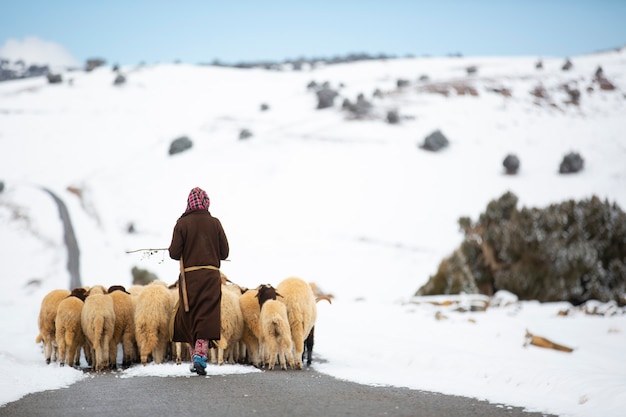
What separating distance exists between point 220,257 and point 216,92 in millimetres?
64612

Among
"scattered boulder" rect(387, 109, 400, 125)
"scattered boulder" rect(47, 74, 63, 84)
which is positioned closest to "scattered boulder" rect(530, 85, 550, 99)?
"scattered boulder" rect(387, 109, 400, 125)

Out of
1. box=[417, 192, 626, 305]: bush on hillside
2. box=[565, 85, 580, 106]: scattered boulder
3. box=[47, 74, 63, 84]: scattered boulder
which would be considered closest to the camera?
box=[417, 192, 626, 305]: bush on hillside

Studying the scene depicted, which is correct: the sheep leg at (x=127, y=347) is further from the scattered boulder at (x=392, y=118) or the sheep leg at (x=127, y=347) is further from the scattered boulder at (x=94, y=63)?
the scattered boulder at (x=94, y=63)

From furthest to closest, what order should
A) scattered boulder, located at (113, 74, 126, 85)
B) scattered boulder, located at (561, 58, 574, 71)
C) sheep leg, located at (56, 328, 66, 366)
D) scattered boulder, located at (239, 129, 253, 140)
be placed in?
1. scattered boulder, located at (113, 74, 126, 85)
2. scattered boulder, located at (561, 58, 574, 71)
3. scattered boulder, located at (239, 129, 253, 140)
4. sheep leg, located at (56, 328, 66, 366)

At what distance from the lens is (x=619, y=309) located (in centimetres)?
1375

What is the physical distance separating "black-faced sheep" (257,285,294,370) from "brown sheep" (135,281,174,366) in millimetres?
1342

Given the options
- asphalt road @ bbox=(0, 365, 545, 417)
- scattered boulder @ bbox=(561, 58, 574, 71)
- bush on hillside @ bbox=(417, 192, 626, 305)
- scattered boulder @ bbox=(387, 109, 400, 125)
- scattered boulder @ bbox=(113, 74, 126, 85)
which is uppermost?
scattered boulder @ bbox=(561, 58, 574, 71)

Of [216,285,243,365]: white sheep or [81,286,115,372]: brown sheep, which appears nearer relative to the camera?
[81,286,115,372]: brown sheep

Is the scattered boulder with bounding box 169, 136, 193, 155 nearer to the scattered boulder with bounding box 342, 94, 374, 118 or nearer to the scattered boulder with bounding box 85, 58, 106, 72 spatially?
the scattered boulder with bounding box 342, 94, 374, 118

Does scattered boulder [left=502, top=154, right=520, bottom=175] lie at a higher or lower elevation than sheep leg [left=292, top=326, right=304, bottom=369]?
higher

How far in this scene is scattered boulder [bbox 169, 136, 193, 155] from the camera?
49062mm

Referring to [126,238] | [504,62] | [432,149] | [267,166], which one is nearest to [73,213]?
[126,238]

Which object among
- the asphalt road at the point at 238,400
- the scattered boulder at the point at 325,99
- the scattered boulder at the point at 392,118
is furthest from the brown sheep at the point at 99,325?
the scattered boulder at the point at 325,99

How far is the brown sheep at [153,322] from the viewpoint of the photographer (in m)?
8.12
